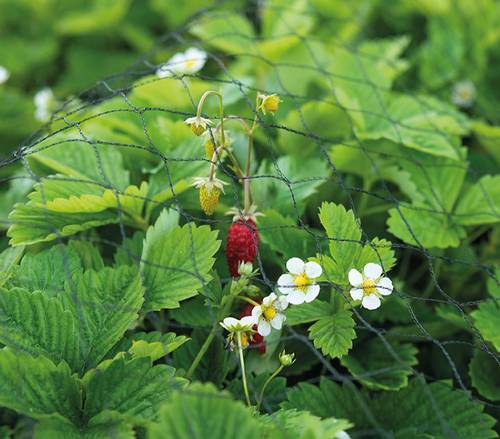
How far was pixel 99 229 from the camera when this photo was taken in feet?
3.77

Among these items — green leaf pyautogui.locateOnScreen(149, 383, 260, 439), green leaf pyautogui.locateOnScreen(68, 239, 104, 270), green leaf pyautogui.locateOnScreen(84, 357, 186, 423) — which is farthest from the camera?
Answer: green leaf pyautogui.locateOnScreen(68, 239, 104, 270)

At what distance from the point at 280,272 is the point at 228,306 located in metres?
0.22

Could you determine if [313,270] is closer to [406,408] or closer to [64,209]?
[406,408]

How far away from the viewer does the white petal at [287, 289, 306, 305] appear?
2.84 ft

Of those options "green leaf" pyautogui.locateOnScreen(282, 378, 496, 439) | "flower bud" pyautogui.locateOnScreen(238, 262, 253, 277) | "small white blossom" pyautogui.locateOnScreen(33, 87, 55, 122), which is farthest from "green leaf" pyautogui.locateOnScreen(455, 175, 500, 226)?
"small white blossom" pyautogui.locateOnScreen(33, 87, 55, 122)

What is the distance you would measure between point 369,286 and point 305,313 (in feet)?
0.27

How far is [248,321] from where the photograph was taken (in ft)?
2.77

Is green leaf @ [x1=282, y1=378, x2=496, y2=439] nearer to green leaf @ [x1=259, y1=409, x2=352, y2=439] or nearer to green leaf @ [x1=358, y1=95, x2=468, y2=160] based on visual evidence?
green leaf @ [x1=259, y1=409, x2=352, y2=439]

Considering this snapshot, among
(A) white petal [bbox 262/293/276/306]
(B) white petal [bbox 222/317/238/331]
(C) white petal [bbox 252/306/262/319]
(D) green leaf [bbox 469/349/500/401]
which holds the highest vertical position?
(B) white petal [bbox 222/317/238/331]

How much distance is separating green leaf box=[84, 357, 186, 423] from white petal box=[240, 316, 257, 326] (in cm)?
10

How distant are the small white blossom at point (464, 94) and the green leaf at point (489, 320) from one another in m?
0.79

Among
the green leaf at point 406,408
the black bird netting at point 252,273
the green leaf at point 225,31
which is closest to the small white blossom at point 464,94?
the black bird netting at point 252,273

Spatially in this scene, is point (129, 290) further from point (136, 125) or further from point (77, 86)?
point (77, 86)

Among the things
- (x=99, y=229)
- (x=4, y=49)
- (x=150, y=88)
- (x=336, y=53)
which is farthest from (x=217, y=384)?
(x=4, y=49)
